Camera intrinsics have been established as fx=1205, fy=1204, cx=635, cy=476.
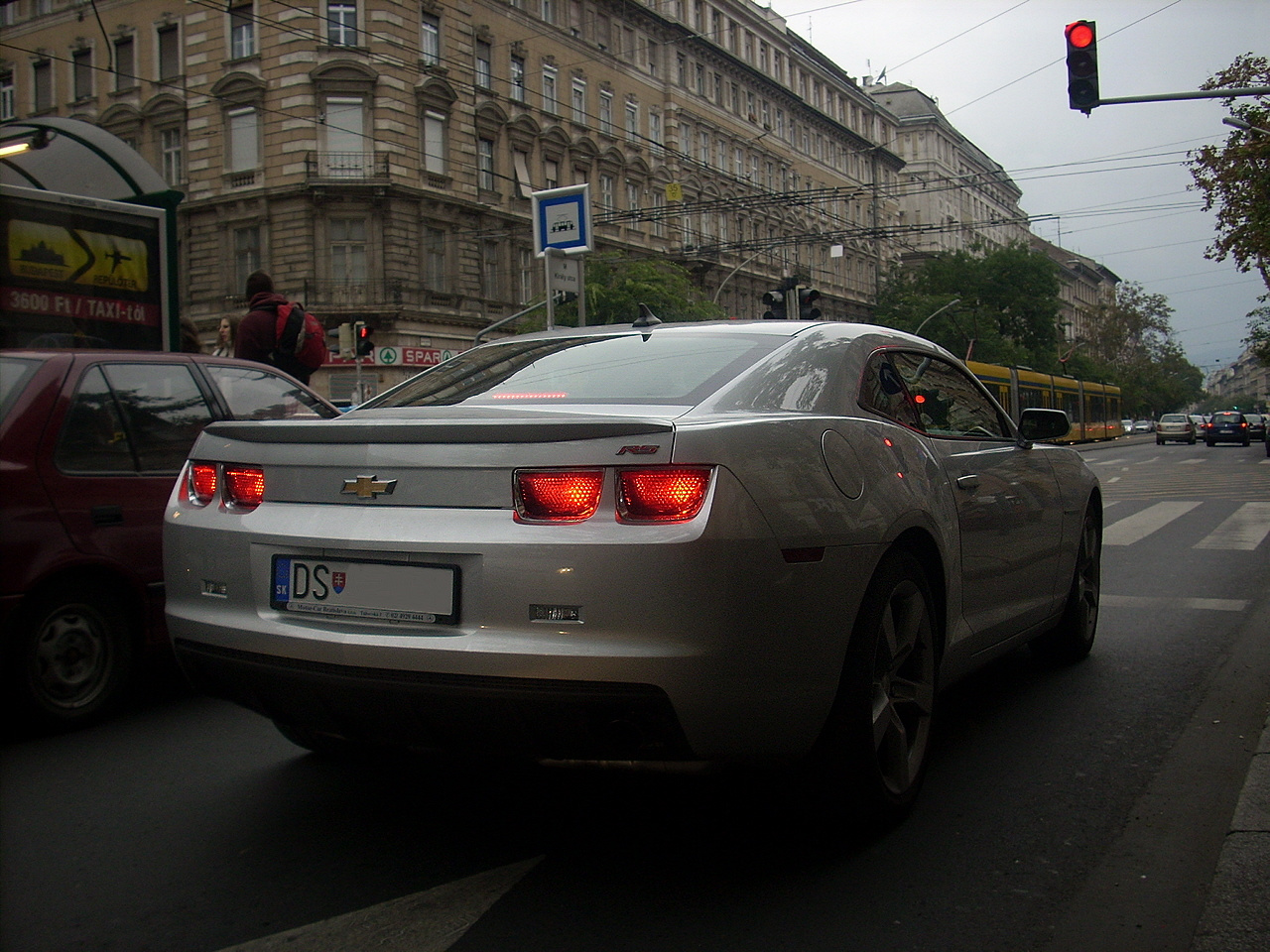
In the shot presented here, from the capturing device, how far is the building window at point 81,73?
139 ft

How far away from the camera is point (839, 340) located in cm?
388

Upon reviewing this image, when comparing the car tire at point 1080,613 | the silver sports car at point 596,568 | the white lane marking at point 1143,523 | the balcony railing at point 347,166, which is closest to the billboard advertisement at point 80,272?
the silver sports car at point 596,568

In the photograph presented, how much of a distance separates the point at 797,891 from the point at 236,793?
183 cm

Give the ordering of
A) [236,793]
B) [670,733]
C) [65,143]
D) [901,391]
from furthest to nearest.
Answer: [65,143], [901,391], [236,793], [670,733]

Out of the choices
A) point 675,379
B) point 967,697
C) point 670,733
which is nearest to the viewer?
point 670,733

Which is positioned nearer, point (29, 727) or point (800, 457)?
point (800, 457)

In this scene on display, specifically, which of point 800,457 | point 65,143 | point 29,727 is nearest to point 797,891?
point 800,457

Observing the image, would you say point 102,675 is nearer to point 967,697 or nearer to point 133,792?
point 133,792

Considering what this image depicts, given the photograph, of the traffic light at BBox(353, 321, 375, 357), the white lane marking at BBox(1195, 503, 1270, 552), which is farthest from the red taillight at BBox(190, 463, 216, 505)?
the traffic light at BBox(353, 321, 375, 357)

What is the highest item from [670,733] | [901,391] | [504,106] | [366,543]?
[504,106]

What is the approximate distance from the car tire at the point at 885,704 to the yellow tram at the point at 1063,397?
23142 mm

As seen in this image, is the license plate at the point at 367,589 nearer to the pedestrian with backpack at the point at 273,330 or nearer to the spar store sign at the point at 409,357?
the pedestrian with backpack at the point at 273,330

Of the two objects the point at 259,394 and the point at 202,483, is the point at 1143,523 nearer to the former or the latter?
the point at 259,394

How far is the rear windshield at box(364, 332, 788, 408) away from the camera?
11.1 ft
